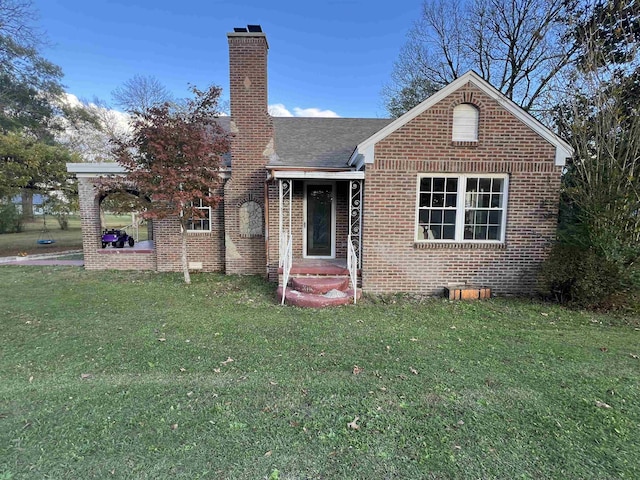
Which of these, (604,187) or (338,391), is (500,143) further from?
(338,391)

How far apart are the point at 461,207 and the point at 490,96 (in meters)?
2.38

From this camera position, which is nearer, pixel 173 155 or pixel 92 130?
pixel 173 155

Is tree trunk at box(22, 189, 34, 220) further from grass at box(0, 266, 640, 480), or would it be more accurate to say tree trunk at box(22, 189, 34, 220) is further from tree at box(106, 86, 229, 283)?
grass at box(0, 266, 640, 480)

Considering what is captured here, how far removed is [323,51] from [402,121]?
15.3 meters

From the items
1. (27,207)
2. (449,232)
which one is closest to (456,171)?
(449,232)

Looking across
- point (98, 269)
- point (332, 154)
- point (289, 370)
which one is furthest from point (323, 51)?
point (289, 370)

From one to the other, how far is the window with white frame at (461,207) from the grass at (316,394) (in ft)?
6.41

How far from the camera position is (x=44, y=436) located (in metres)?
2.59

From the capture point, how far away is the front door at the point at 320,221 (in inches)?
341

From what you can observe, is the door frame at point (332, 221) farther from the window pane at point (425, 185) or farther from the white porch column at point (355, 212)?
the window pane at point (425, 185)

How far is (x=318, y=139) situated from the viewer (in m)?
10.2

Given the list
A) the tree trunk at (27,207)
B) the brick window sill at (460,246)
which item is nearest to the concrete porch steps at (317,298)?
the brick window sill at (460,246)

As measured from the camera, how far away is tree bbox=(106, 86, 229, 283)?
7246 millimetres

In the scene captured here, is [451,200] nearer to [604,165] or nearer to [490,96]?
[490,96]
